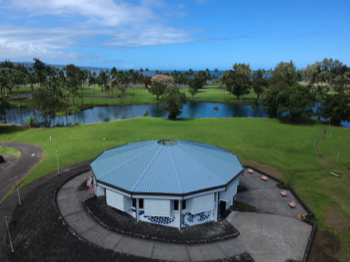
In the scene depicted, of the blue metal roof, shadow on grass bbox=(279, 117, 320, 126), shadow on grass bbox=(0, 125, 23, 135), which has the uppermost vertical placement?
the blue metal roof

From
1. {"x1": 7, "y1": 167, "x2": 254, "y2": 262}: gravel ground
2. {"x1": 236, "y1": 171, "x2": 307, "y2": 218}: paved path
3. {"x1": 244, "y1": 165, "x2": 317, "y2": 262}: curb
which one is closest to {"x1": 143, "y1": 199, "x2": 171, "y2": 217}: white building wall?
{"x1": 7, "y1": 167, "x2": 254, "y2": 262}: gravel ground

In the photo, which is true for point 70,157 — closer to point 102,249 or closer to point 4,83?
point 102,249

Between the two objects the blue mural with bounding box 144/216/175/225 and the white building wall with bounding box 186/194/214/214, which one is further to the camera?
the blue mural with bounding box 144/216/175/225

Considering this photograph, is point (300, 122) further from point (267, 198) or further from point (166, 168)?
point (166, 168)

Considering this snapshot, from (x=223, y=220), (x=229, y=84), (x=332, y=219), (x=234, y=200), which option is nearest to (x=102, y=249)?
(x=223, y=220)

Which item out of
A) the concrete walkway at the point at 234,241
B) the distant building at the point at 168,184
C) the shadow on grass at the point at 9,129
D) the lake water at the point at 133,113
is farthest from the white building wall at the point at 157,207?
the lake water at the point at 133,113

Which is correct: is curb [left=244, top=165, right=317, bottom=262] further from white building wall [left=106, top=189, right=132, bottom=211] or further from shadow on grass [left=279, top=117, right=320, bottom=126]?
shadow on grass [left=279, top=117, right=320, bottom=126]
